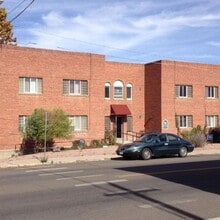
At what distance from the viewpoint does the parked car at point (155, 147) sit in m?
25.6

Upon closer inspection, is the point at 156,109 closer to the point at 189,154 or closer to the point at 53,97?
the point at 53,97

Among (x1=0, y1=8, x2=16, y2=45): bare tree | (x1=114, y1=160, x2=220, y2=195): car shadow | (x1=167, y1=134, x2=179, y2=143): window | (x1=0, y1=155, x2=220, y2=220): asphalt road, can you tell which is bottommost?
(x1=0, y1=155, x2=220, y2=220): asphalt road

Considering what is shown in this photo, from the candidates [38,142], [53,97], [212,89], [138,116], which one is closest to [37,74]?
[53,97]

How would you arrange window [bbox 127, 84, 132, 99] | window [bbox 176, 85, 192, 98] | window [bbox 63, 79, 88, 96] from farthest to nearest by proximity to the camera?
window [bbox 176, 85, 192, 98]
window [bbox 127, 84, 132, 99]
window [bbox 63, 79, 88, 96]

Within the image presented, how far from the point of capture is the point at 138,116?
4538cm

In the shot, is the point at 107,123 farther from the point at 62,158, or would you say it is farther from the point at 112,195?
the point at 112,195

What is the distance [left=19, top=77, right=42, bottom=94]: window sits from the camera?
36.1 meters

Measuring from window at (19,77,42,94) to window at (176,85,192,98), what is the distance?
1414 cm

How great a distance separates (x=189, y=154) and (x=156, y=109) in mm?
14971

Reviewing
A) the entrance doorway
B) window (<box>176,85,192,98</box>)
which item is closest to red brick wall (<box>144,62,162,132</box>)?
window (<box>176,85,192,98</box>)

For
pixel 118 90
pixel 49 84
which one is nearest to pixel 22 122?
pixel 49 84

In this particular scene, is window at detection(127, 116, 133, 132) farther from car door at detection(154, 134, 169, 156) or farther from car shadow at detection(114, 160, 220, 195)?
car shadow at detection(114, 160, 220, 195)

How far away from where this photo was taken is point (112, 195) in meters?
12.3

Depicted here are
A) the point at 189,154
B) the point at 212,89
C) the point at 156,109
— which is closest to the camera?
the point at 189,154
